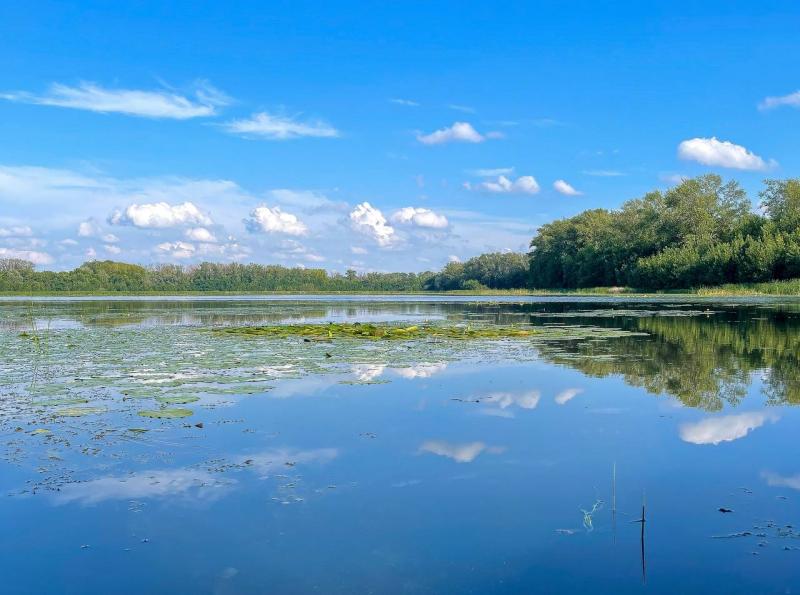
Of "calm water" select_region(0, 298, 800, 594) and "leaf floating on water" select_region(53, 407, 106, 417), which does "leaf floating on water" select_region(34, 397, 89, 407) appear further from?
"leaf floating on water" select_region(53, 407, 106, 417)

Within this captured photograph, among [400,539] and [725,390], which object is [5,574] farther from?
[725,390]

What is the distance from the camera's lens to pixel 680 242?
6950cm

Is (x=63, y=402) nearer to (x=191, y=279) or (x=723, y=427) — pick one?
(x=723, y=427)

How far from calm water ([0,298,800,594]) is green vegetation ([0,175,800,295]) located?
149ft

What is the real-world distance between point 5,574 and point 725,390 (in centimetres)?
755

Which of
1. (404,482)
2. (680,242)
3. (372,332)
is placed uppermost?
(680,242)

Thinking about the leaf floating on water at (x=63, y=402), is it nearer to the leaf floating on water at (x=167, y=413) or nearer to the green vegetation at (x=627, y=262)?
the leaf floating on water at (x=167, y=413)

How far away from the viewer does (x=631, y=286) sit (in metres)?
73.6

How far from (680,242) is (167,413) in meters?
69.4

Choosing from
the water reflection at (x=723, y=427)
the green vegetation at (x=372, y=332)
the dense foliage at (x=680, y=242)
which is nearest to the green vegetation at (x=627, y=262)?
the dense foliage at (x=680, y=242)

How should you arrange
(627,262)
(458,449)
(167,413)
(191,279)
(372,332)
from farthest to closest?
1. (191,279)
2. (627,262)
3. (372,332)
4. (167,413)
5. (458,449)

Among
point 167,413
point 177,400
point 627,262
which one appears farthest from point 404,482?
point 627,262

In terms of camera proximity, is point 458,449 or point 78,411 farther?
point 78,411

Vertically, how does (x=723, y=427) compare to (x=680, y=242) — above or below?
below
